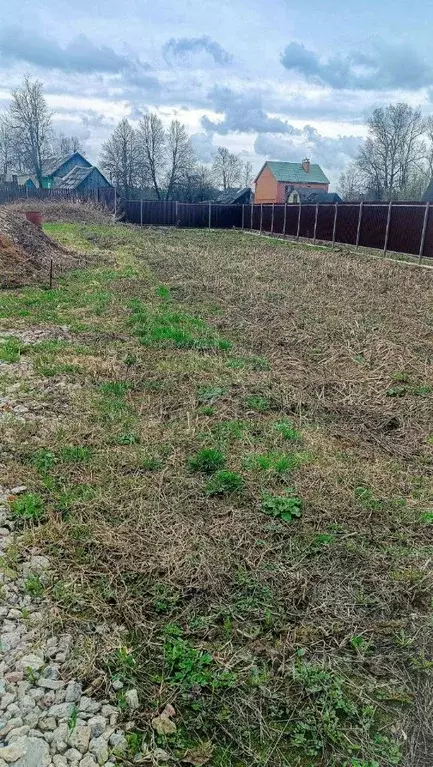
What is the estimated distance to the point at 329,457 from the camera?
4.01m

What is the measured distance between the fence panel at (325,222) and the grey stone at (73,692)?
19999mm

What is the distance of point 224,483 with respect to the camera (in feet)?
11.9

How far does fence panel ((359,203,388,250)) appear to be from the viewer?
16891mm

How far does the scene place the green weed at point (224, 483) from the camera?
11.7ft

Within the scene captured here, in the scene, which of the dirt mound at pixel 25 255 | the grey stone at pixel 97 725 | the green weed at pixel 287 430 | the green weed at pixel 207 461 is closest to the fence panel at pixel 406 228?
the dirt mound at pixel 25 255

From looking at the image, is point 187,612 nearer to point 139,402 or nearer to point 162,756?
point 162,756

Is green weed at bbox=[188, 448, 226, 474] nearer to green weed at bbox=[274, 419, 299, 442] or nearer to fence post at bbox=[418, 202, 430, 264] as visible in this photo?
green weed at bbox=[274, 419, 299, 442]

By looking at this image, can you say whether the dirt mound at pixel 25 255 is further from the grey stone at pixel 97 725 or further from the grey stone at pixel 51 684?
the grey stone at pixel 97 725

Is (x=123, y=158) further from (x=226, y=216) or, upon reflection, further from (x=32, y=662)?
(x=32, y=662)

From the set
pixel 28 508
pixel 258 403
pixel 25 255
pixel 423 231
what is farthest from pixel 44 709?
pixel 423 231

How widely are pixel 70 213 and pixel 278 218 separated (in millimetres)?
12765

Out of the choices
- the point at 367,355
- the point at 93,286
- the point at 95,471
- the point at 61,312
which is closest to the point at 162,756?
the point at 95,471

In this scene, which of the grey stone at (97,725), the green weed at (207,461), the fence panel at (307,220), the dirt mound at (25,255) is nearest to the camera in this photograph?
the grey stone at (97,725)

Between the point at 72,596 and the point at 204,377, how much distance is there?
335 centimetres
